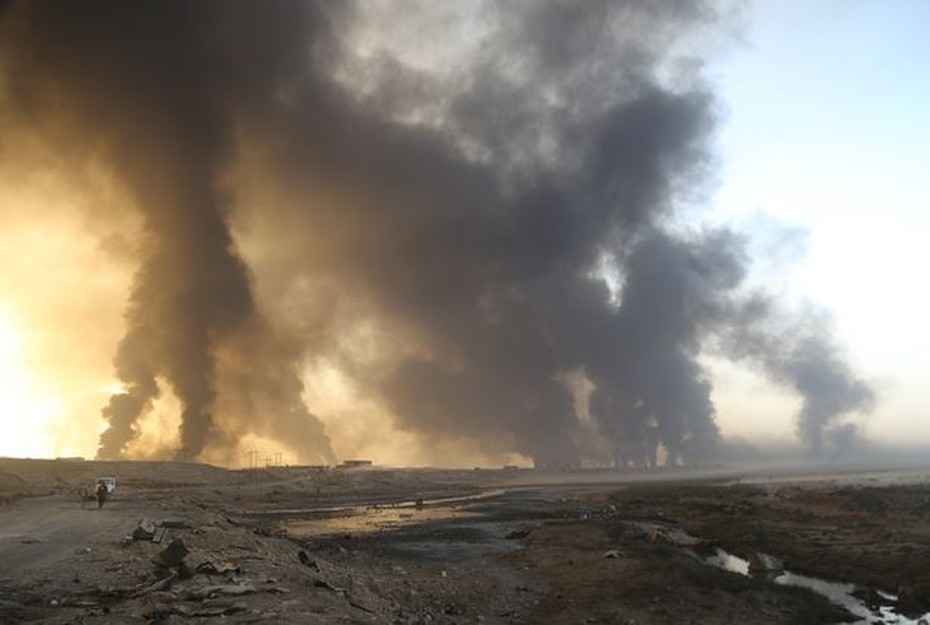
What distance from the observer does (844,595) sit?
27.0 metres

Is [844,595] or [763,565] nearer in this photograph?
[844,595]

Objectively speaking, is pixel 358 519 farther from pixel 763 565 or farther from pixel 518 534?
pixel 763 565

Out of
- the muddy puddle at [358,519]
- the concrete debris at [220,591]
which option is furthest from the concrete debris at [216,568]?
the muddy puddle at [358,519]

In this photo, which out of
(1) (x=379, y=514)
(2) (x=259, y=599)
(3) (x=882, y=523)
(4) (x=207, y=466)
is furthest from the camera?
(4) (x=207, y=466)

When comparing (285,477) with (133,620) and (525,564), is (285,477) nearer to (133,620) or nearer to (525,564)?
(525,564)

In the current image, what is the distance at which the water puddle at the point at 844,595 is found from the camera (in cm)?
2342

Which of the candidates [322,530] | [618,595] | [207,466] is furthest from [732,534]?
[207,466]

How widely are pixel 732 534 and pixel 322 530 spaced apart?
34.6 metres

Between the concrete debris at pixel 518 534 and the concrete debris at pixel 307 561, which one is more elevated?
the concrete debris at pixel 307 561

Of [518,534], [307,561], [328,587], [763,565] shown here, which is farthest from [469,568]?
[518,534]

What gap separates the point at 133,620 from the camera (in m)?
14.6

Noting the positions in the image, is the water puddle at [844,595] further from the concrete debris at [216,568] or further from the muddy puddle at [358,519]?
the muddy puddle at [358,519]

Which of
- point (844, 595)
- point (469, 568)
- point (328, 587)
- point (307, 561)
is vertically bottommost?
point (844, 595)

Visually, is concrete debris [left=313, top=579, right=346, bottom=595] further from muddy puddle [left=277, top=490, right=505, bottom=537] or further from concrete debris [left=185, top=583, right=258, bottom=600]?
muddy puddle [left=277, top=490, right=505, bottom=537]
